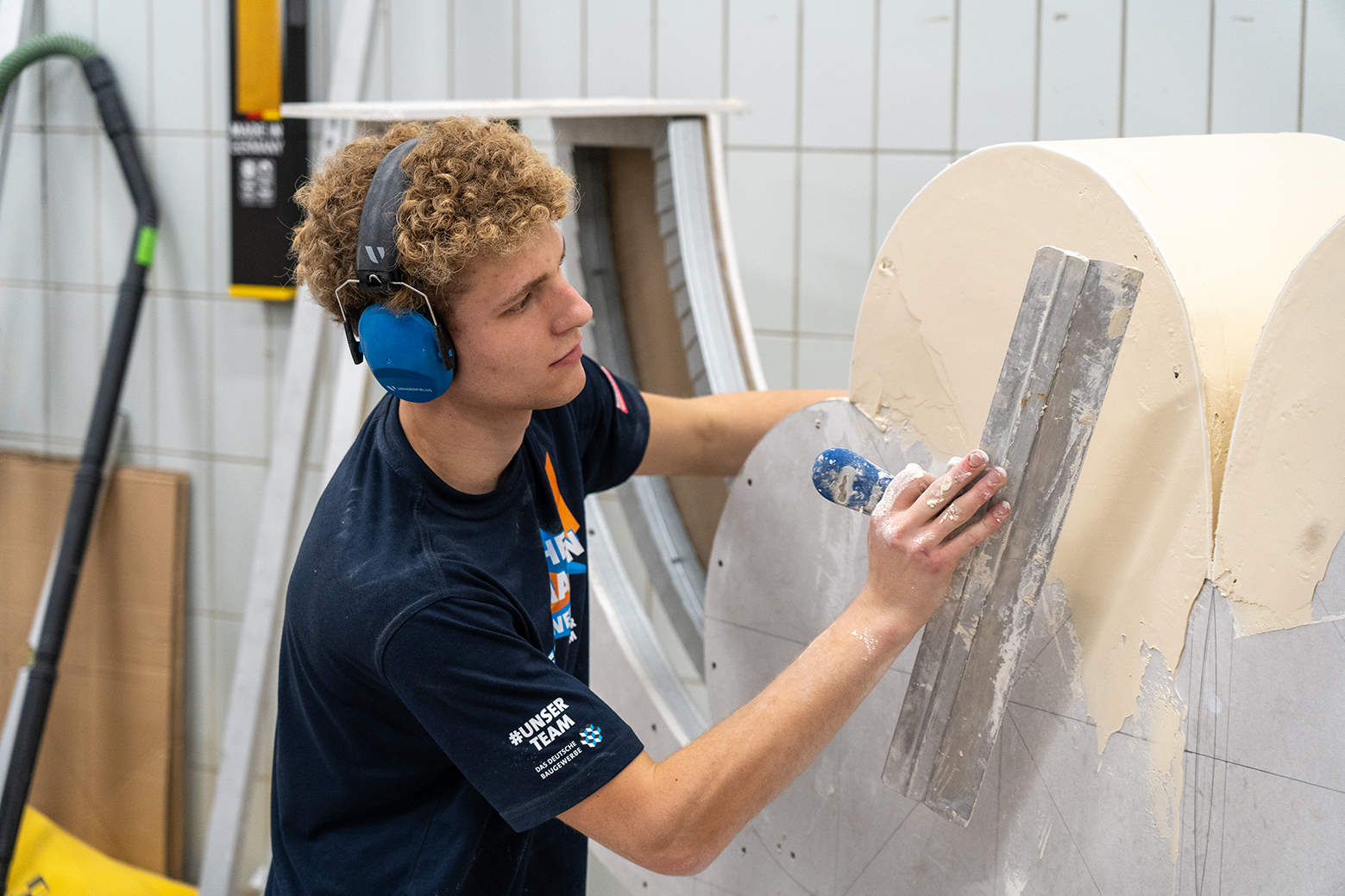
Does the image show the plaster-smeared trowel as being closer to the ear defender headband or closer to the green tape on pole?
the ear defender headband

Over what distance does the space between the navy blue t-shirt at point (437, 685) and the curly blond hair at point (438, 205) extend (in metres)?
0.15

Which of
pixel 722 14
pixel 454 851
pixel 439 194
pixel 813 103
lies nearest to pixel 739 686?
pixel 454 851

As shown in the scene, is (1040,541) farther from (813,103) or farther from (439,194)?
(813,103)

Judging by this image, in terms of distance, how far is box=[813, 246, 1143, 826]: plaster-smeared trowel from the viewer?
766 mm

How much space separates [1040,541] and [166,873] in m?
2.41

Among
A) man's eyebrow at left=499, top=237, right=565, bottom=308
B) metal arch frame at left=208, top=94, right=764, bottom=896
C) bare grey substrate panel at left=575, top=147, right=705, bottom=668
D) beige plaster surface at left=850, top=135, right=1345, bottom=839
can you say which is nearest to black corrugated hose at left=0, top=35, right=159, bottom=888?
metal arch frame at left=208, top=94, right=764, bottom=896

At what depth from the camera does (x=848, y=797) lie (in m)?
1.07

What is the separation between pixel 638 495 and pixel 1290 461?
3.28 feet

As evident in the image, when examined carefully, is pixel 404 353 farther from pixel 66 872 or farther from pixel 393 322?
pixel 66 872

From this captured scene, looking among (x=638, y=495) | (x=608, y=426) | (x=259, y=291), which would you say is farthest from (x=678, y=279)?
(x=259, y=291)

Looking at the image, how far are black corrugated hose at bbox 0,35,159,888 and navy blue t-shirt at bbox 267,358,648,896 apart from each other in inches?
57.2

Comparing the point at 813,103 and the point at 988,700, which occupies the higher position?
the point at 813,103

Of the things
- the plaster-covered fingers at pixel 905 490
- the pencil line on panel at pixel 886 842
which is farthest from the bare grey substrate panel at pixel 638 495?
the plaster-covered fingers at pixel 905 490

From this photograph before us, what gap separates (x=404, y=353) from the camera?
0.88m
